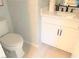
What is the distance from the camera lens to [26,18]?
2170 millimetres

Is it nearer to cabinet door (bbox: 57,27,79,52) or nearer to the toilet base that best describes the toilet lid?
the toilet base

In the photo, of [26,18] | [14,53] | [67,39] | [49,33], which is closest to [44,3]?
[26,18]

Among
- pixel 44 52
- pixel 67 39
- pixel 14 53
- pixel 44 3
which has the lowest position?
pixel 44 52

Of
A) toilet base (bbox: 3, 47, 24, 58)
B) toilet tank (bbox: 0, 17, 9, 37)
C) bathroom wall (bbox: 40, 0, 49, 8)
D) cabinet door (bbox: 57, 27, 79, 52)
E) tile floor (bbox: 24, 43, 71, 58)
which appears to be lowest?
tile floor (bbox: 24, 43, 71, 58)

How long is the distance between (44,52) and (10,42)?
0.79 meters

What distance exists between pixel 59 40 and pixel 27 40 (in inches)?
31.2

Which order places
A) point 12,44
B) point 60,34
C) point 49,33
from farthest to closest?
point 49,33 → point 60,34 → point 12,44

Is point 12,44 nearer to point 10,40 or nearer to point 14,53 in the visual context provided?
point 10,40

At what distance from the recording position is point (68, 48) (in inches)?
78.8

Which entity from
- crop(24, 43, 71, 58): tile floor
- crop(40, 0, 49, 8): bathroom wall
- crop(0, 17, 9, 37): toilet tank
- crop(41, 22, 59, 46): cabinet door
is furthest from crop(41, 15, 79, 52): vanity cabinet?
crop(0, 17, 9, 37): toilet tank

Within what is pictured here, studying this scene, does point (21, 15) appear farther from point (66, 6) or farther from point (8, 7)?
point (66, 6)

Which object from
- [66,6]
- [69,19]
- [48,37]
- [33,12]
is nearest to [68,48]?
[48,37]

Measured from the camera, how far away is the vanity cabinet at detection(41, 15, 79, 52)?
6.04ft

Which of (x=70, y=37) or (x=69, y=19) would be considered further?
(x=70, y=37)
